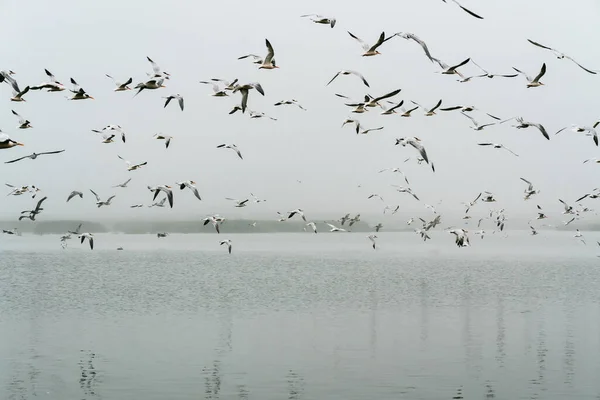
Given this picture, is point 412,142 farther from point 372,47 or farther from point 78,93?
point 78,93

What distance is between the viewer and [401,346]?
97.1 feet

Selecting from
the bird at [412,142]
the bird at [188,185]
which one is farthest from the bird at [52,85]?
the bird at [412,142]

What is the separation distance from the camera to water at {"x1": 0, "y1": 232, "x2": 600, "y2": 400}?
23.2 m

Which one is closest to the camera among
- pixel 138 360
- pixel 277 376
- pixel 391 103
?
pixel 277 376

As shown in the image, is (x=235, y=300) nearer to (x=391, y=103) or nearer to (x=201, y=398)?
(x=391, y=103)

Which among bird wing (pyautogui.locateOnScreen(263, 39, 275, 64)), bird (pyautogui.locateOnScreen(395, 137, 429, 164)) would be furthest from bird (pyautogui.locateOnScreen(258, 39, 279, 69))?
bird (pyautogui.locateOnScreen(395, 137, 429, 164))

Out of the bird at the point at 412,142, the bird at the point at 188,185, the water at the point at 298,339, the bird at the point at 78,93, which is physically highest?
the bird at the point at 78,93

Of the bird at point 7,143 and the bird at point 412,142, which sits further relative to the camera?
the bird at point 412,142

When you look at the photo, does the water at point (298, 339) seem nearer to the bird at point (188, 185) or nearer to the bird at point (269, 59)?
the bird at point (188, 185)

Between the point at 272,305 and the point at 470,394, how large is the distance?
20.6m

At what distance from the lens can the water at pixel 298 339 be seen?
2316 centimetres

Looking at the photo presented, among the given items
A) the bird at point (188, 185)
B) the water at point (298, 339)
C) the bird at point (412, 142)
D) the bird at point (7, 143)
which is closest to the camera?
the bird at point (7, 143)

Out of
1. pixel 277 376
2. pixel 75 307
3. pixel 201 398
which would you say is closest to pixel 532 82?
pixel 277 376

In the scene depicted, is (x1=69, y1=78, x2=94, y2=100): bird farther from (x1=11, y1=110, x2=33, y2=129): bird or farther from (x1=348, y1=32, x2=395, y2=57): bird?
(x1=348, y1=32, x2=395, y2=57): bird
